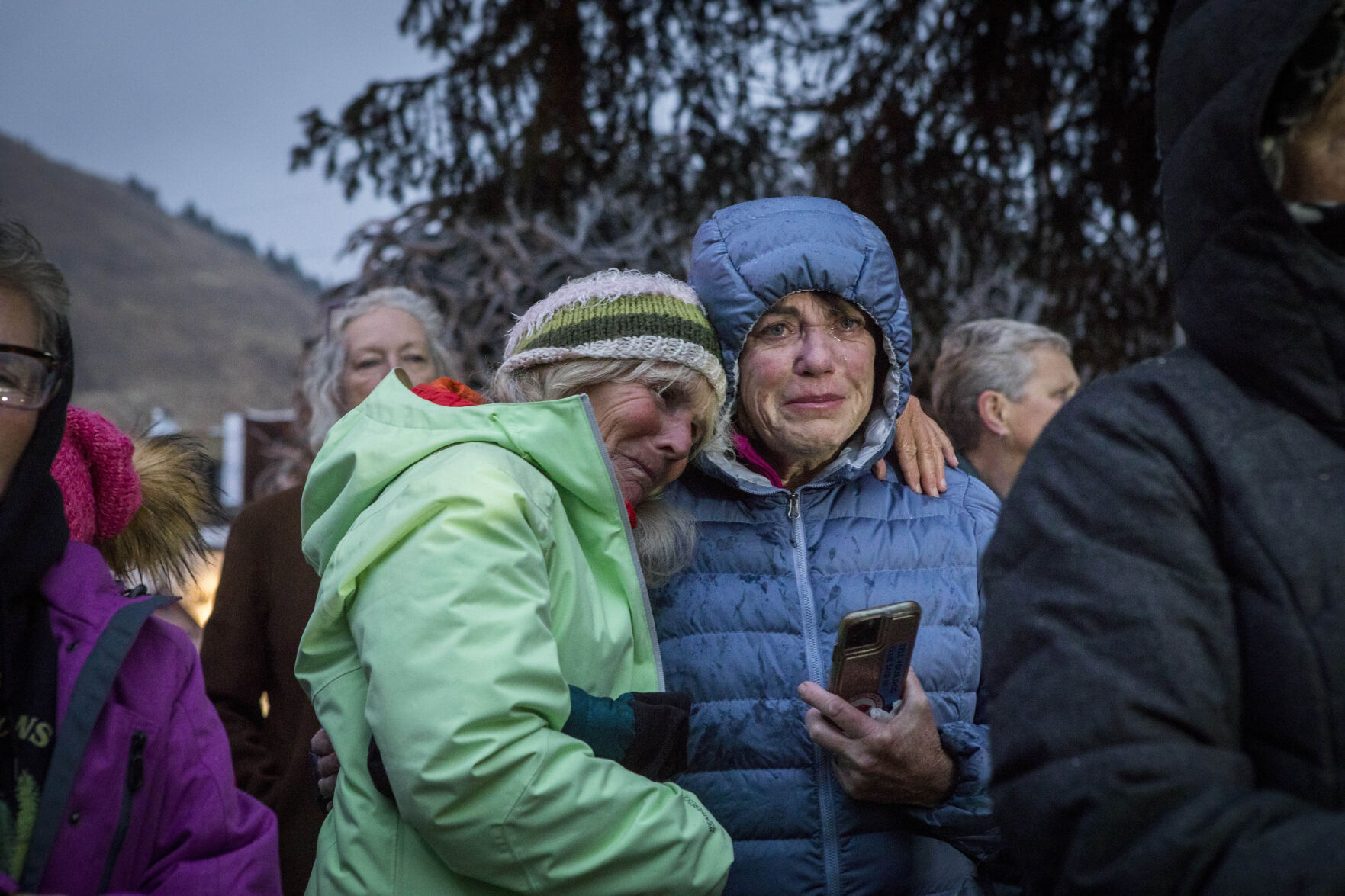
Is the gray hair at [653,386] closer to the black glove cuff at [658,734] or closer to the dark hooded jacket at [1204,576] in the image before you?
the black glove cuff at [658,734]

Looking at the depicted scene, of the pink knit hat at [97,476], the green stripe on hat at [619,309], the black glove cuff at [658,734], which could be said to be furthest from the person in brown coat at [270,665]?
the black glove cuff at [658,734]

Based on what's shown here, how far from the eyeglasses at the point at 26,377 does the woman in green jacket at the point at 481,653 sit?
38 centimetres

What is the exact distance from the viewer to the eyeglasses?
4.75ft

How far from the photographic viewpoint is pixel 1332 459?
39.1 inches

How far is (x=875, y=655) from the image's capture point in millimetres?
1708

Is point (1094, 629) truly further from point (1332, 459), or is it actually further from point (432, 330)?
point (432, 330)

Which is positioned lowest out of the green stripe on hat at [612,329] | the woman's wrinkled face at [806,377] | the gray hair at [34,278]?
the woman's wrinkled face at [806,377]

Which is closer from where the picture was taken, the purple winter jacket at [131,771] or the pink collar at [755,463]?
the purple winter jacket at [131,771]

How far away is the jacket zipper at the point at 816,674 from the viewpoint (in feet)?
5.91

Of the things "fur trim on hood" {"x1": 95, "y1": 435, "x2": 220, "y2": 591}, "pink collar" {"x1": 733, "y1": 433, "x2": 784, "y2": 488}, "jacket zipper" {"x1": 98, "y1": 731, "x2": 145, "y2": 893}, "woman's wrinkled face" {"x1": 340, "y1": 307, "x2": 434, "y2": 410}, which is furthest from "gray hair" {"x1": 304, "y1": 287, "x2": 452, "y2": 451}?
"jacket zipper" {"x1": 98, "y1": 731, "x2": 145, "y2": 893}

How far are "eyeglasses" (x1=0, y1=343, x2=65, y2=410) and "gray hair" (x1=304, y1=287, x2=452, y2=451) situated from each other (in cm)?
187

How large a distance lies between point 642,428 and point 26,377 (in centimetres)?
93

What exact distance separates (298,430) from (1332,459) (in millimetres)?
3417

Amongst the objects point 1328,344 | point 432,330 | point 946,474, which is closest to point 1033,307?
point 432,330
